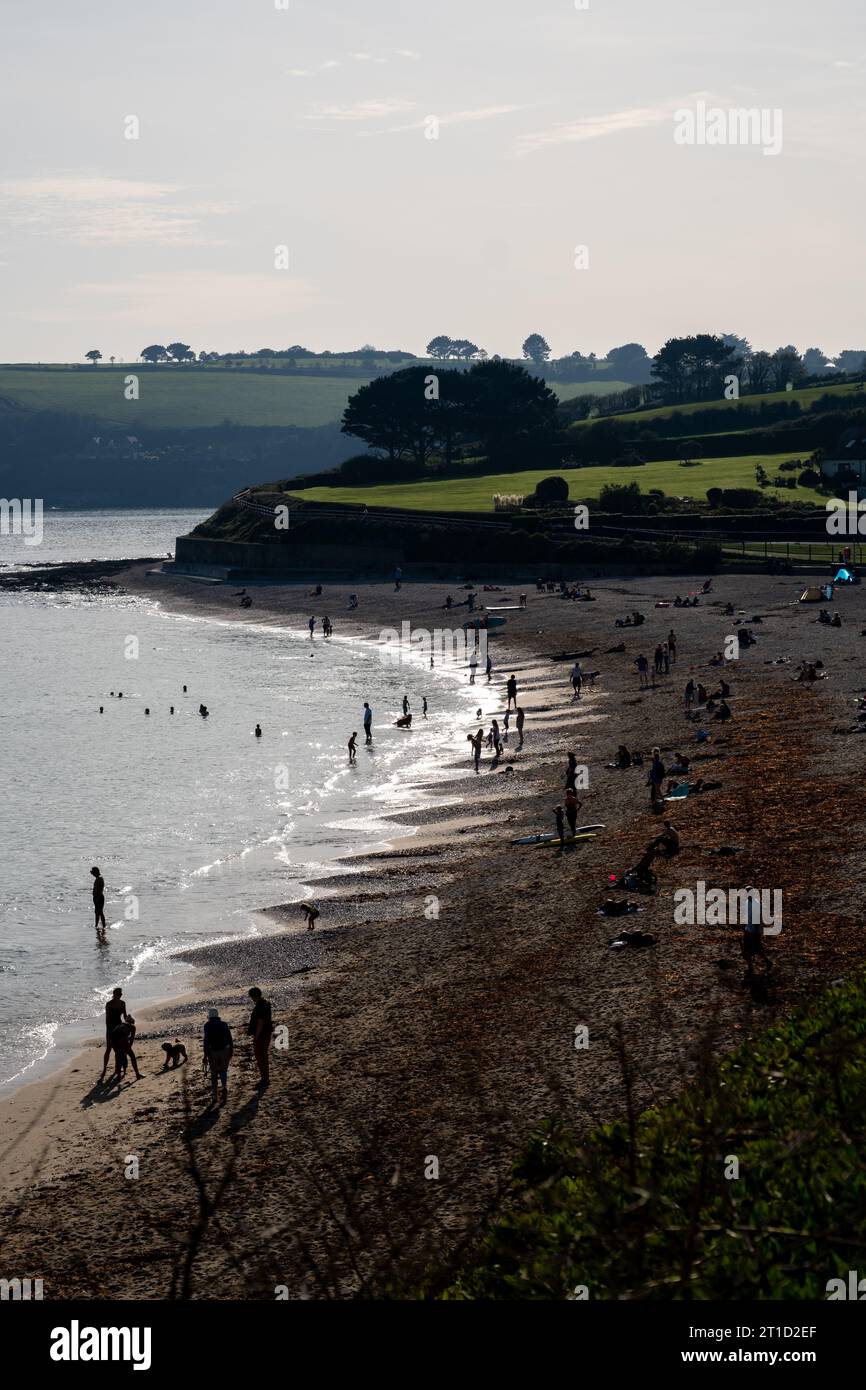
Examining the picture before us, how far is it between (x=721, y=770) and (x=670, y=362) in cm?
14411

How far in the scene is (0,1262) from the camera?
14688 millimetres

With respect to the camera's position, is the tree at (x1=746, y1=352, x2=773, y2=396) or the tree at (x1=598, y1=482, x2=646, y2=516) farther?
the tree at (x1=746, y1=352, x2=773, y2=396)

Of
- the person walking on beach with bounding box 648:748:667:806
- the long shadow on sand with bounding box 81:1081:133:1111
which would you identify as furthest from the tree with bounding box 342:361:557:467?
Answer: the long shadow on sand with bounding box 81:1081:133:1111

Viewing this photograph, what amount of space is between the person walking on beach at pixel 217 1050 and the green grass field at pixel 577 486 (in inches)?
3289

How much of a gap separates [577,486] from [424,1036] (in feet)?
313

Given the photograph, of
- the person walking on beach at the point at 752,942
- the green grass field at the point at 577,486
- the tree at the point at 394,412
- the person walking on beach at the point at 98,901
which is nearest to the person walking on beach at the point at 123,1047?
the person walking on beach at the point at 98,901

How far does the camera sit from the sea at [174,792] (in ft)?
87.0

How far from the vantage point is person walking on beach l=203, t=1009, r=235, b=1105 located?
59.4ft

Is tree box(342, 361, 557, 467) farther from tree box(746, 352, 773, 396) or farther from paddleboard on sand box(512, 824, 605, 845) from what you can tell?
paddleboard on sand box(512, 824, 605, 845)

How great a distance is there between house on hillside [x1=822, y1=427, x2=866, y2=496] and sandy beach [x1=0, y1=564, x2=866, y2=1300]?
67.9 metres

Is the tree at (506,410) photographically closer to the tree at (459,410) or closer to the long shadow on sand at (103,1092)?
the tree at (459,410)

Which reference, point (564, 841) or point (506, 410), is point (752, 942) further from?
point (506, 410)

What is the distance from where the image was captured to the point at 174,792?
42312 mm
